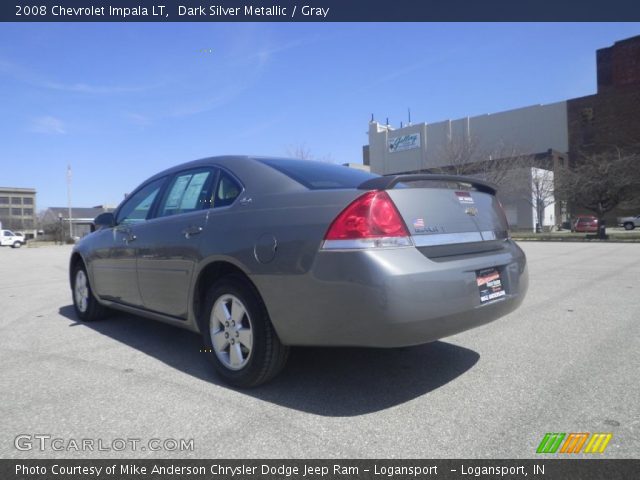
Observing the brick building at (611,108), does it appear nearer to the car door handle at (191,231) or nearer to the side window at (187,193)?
the side window at (187,193)

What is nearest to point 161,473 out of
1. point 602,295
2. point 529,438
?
point 529,438

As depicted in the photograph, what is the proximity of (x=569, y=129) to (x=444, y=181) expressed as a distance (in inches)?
2247

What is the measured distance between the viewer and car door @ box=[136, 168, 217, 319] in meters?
3.45

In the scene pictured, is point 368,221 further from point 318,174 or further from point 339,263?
point 318,174

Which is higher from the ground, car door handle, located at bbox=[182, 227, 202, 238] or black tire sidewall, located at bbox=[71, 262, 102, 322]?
car door handle, located at bbox=[182, 227, 202, 238]

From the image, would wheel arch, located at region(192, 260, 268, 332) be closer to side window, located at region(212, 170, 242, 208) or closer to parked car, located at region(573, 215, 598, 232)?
side window, located at region(212, 170, 242, 208)

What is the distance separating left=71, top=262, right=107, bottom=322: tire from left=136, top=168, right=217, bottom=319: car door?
1.54 metres

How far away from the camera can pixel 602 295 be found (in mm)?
6453

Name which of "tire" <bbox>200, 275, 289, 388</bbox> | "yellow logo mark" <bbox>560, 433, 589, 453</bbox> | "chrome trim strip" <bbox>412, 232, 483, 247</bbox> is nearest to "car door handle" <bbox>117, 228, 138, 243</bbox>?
"tire" <bbox>200, 275, 289, 388</bbox>

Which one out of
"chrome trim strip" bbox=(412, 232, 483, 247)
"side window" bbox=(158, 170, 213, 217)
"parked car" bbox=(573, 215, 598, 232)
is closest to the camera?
"chrome trim strip" bbox=(412, 232, 483, 247)

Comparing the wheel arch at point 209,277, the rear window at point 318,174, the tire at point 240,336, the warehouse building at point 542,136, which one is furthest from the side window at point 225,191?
the warehouse building at point 542,136

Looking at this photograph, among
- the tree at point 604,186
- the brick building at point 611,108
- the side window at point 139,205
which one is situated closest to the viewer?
the side window at point 139,205

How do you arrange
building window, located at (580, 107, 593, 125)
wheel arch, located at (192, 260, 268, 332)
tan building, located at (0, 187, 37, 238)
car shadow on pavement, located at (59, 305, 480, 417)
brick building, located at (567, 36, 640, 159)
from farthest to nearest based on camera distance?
tan building, located at (0, 187, 37, 238), building window, located at (580, 107, 593, 125), brick building, located at (567, 36, 640, 159), wheel arch, located at (192, 260, 268, 332), car shadow on pavement, located at (59, 305, 480, 417)

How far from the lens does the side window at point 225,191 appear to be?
3309 millimetres
